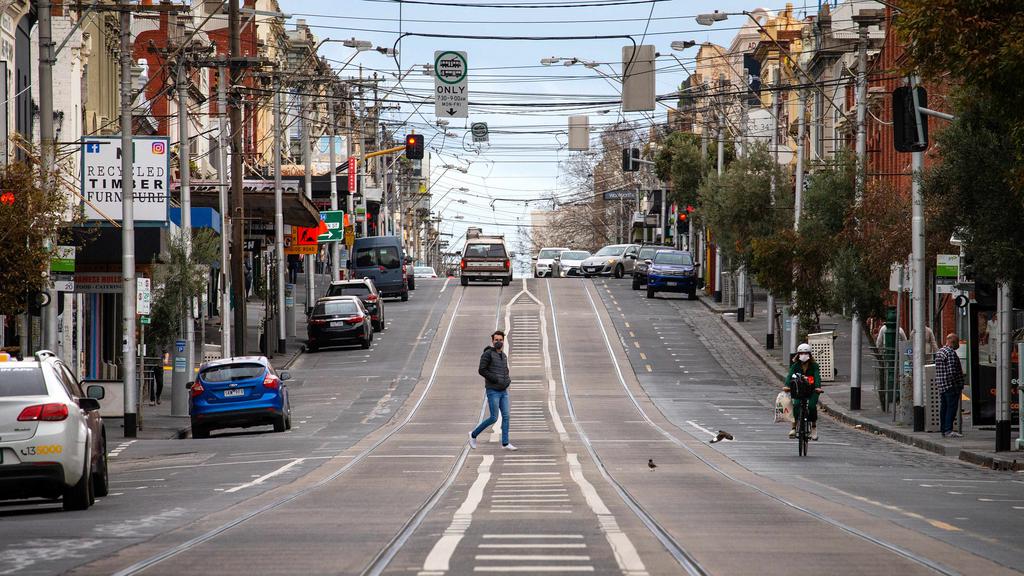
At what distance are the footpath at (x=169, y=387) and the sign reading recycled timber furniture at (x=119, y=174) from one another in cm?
421

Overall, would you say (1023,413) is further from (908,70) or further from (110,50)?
(110,50)

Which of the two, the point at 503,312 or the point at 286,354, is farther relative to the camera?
the point at 503,312

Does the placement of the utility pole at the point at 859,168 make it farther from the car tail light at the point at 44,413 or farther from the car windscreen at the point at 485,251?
the car windscreen at the point at 485,251

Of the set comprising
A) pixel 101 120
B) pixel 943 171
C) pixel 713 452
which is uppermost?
pixel 101 120

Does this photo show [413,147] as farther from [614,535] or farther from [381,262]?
[614,535]

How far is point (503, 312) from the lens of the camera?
63094mm

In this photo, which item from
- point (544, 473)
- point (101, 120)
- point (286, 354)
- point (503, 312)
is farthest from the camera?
point (503, 312)

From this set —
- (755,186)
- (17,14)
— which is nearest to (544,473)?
(17,14)

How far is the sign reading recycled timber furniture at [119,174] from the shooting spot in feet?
107

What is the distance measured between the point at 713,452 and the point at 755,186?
3153 centimetres

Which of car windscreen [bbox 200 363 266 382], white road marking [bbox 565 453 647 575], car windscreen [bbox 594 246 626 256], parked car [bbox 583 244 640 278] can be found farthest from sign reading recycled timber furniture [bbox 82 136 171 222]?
car windscreen [bbox 594 246 626 256]

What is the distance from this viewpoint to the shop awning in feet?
167

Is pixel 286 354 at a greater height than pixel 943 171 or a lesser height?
lesser

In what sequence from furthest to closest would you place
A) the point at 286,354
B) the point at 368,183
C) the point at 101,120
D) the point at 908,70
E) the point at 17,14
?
the point at 368,183, the point at 286,354, the point at 101,120, the point at 17,14, the point at 908,70
